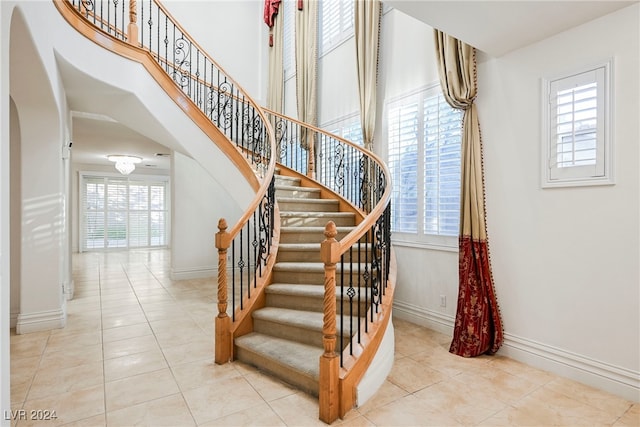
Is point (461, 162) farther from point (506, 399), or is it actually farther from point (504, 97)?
point (506, 399)

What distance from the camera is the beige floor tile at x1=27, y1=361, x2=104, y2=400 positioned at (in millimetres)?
2408

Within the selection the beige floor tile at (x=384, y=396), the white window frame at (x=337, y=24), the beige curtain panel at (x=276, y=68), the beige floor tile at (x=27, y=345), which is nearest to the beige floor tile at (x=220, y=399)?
the beige floor tile at (x=384, y=396)

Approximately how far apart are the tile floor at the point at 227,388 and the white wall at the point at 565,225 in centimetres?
33

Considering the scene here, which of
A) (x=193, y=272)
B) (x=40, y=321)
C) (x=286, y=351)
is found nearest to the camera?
(x=286, y=351)

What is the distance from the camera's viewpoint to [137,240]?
11.3 metres

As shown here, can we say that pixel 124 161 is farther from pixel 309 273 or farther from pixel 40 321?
pixel 309 273

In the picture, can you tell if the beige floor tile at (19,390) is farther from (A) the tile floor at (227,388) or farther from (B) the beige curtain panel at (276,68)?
(B) the beige curtain panel at (276,68)

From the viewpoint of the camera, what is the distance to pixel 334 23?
5551mm

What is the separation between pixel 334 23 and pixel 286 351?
16.8 ft

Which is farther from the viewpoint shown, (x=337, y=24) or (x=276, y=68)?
(x=276, y=68)

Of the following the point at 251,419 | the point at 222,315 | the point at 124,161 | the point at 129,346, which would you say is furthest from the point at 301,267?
the point at 124,161

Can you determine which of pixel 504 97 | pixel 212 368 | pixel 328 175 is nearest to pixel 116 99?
pixel 328 175

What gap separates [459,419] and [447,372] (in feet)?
2.12

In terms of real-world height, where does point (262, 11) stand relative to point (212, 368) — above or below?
above
